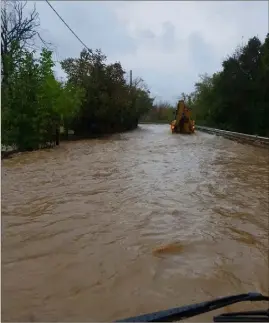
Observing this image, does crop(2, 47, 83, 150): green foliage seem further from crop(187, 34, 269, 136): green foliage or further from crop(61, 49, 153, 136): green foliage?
crop(187, 34, 269, 136): green foliage

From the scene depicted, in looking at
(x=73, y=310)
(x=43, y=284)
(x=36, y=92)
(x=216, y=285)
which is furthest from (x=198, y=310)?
(x=36, y=92)

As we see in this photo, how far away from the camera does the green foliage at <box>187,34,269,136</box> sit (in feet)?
75.3

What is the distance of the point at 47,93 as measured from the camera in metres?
15.2

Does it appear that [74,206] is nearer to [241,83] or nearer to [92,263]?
[92,263]

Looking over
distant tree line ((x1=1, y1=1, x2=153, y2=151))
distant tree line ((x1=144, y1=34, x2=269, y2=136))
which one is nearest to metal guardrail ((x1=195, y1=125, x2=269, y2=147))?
distant tree line ((x1=144, y1=34, x2=269, y2=136))

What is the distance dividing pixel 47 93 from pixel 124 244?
12335 mm

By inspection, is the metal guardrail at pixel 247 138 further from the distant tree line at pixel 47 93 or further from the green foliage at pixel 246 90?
the distant tree line at pixel 47 93

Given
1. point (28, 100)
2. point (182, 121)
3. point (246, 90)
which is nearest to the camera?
point (28, 100)

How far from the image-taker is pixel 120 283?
3051 mm

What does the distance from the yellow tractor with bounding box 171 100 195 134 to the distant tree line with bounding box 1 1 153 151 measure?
4031 mm

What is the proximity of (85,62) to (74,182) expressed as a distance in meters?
19.7

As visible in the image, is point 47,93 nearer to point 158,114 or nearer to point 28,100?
point 28,100

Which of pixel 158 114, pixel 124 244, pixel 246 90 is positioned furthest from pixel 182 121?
pixel 158 114

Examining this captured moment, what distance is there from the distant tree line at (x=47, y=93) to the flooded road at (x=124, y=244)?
587 centimetres
